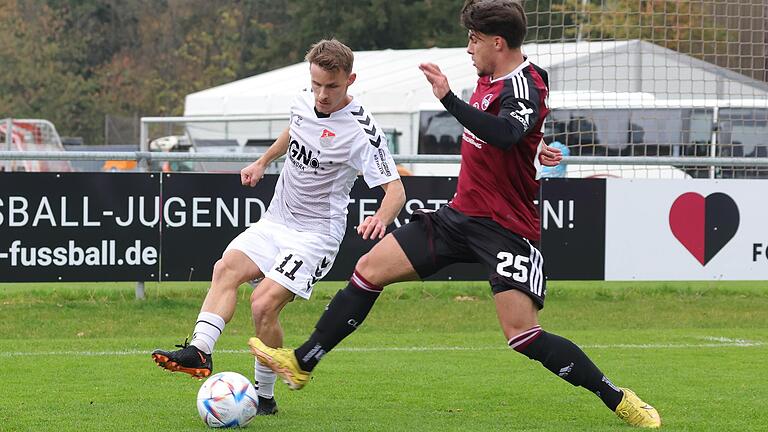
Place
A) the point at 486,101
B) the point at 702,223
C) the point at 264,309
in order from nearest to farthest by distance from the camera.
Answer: the point at 486,101 → the point at 264,309 → the point at 702,223

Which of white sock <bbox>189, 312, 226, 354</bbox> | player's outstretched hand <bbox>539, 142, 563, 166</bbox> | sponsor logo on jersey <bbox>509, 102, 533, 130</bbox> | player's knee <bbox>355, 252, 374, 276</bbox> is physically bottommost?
white sock <bbox>189, 312, 226, 354</bbox>

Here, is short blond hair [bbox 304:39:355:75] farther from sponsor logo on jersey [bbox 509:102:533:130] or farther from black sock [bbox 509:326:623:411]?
black sock [bbox 509:326:623:411]

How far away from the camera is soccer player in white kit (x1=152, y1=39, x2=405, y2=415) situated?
6979 millimetres

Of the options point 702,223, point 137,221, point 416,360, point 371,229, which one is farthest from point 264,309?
point 702,223

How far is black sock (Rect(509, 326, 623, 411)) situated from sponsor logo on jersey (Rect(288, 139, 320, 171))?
1.49m

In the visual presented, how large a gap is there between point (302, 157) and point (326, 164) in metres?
0.14

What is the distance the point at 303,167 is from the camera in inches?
285

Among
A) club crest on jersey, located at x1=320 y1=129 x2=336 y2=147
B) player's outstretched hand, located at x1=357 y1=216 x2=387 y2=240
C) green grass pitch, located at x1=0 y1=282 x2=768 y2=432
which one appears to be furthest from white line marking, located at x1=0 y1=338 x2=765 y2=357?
player's outstretched hand, located at x1=357 y1=216 x2=387 y2=240

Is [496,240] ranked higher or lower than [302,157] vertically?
lower

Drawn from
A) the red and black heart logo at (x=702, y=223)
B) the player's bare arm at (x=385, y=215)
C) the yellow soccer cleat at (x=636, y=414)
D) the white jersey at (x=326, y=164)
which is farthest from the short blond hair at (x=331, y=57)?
the red and black heart logo at (x=702, y=223)

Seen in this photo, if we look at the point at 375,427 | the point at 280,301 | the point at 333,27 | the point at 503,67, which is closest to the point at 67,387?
the point at 280,301

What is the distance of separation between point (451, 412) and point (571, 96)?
36.2 feet

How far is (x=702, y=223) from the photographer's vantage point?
13242 mm

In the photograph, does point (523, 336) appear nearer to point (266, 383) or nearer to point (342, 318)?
point (342, 318)
